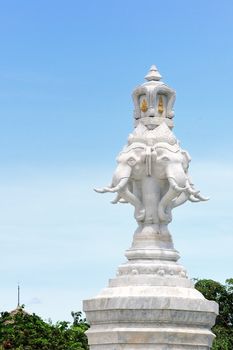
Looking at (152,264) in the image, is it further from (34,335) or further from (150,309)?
(34,335)

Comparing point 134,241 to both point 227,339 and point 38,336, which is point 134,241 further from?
point 227,339

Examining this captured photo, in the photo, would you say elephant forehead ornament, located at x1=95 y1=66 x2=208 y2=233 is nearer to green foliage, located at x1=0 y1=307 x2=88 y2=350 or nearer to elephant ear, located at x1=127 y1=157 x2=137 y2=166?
elephant ear, located at x1=127 y1=157 x2=137 y2=166

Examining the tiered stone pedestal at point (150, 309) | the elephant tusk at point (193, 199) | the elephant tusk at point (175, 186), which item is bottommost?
Answer: the tiered stone pedestal at point (150, 309)

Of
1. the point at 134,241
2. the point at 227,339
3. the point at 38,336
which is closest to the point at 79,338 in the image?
the point at 38,336

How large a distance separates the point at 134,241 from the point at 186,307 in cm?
175

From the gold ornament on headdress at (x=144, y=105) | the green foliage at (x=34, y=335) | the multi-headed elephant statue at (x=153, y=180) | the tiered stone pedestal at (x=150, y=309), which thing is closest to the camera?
the tiered stone pedestal at (x=150, y=309)

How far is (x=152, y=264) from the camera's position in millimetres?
20766

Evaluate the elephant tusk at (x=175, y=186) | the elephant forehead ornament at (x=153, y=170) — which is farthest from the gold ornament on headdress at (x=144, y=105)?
the elephant tusk at (x=175, y=186)

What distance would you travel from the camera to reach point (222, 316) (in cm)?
5769

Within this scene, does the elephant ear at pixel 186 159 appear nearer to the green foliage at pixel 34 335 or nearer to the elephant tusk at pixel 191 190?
the elephant tusk at pixel 191 190

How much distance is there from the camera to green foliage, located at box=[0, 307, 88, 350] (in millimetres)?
40719

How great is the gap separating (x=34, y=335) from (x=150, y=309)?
22339mm

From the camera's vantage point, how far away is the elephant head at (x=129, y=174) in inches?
832

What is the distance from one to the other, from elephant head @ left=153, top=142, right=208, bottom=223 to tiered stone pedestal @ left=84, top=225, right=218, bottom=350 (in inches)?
28.3
